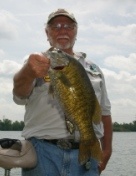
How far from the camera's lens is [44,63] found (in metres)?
3.95

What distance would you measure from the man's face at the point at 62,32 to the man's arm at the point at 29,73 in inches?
36.3

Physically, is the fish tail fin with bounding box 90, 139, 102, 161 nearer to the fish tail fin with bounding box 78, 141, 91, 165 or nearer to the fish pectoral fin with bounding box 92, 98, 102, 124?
the fish tail fin with bounding box 78, 141, 91, 165

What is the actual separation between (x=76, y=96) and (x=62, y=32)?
1452 millimetres

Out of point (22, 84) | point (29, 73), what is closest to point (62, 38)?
point (22, 84)

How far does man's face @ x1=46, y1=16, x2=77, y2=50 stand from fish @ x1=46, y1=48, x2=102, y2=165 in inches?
41.7

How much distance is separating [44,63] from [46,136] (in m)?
1.28

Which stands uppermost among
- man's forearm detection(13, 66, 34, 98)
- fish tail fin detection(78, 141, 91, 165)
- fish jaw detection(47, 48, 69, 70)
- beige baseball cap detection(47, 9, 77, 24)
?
beige baseball cap detection(47, 9, 77, 24)

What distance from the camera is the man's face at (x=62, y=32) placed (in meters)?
5.30

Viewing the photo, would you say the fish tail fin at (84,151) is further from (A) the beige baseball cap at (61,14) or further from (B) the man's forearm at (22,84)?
(A) the beige baseball cap at (61,14)

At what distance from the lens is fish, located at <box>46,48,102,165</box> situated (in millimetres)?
4000

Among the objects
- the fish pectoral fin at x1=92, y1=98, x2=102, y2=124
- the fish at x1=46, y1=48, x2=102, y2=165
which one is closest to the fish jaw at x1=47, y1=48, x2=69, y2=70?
the fish at x1=46, y1=48, x2=102, y2=165

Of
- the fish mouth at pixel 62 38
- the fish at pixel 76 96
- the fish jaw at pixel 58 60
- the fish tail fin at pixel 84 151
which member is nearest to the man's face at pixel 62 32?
the fish mouth at pixel 62 38

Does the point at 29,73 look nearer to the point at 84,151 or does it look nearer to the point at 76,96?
the point at 76,96

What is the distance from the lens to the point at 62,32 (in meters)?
5.33
